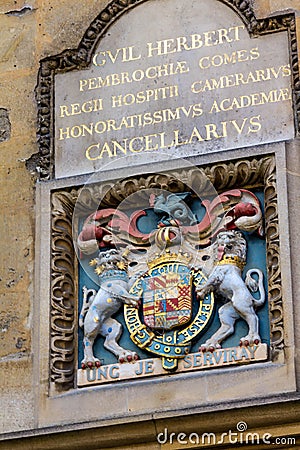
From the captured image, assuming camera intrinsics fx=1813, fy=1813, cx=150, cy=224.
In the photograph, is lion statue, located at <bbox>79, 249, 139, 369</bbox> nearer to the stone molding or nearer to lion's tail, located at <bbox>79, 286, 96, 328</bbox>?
lion's tail, located at <bbox>79, 286, 96, 328</bbox>

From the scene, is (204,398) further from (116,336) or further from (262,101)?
(262,101)

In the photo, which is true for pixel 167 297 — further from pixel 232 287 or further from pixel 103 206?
pixel 103 206

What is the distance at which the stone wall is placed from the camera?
1062 centimetres

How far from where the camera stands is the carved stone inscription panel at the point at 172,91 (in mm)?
10961

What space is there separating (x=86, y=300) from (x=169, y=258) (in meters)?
0.56

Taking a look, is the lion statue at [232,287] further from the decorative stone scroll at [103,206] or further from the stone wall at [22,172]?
the stone wall at [22,172]

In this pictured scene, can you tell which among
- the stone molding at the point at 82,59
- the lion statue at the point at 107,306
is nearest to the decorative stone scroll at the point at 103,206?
the lion statue at the point at 107,306

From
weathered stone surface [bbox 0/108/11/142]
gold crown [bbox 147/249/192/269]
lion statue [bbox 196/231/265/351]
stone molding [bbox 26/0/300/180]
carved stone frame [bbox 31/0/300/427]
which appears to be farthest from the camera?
weathered stone surface [bbox 0/108/11/142]

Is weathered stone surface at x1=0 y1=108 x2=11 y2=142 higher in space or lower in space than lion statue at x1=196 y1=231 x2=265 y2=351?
higher

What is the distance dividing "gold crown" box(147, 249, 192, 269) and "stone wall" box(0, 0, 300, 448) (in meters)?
0.67

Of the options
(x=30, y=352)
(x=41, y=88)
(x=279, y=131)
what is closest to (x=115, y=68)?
(x=41, y=88)

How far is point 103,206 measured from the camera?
11.1 meters

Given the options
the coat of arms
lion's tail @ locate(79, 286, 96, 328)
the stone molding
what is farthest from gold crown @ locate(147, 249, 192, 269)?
the stone molding

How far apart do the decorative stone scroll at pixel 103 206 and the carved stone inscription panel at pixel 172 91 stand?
149 millimetres
